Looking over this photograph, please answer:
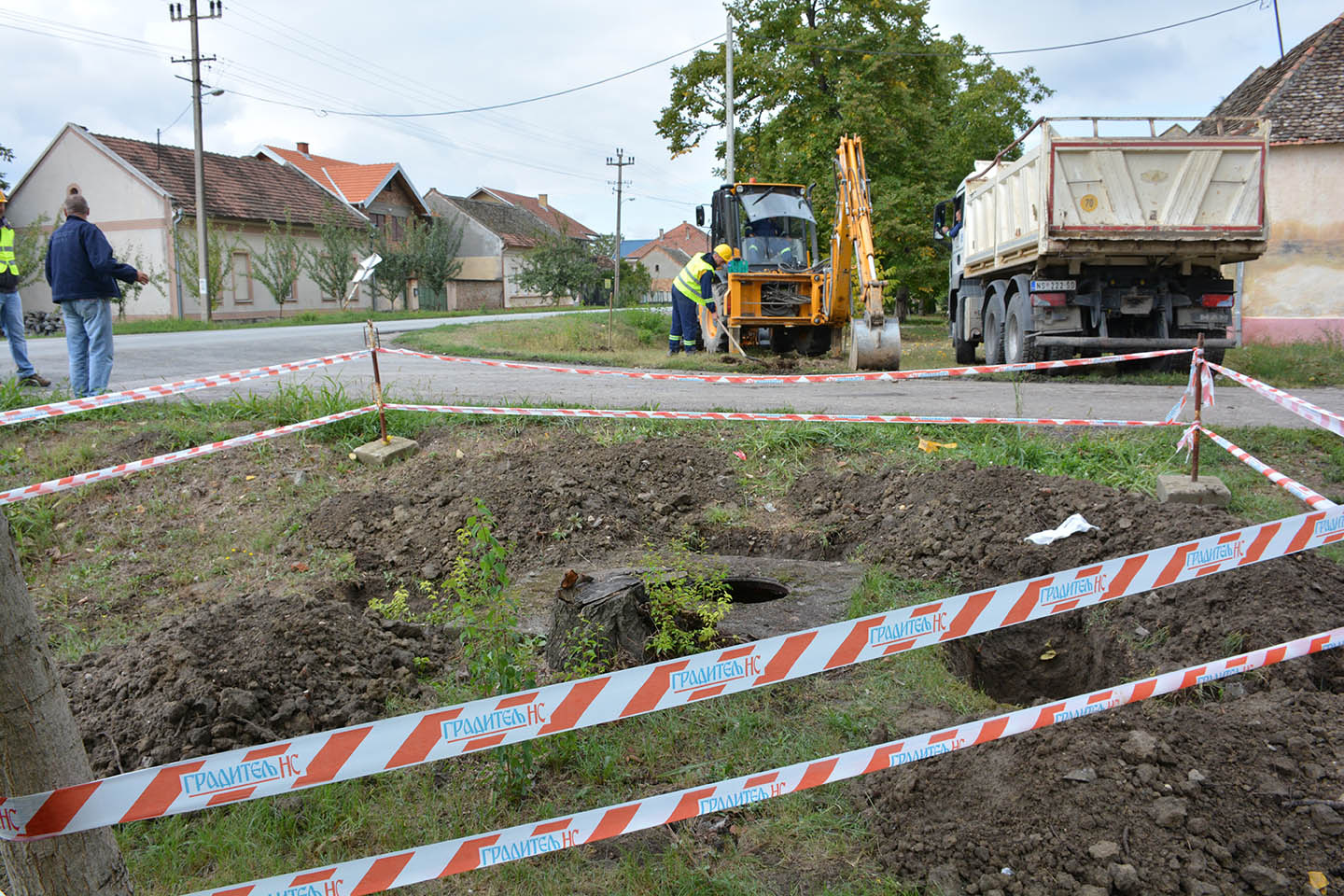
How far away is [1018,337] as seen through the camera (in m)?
11.9

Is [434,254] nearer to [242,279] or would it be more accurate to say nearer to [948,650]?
[242,279]

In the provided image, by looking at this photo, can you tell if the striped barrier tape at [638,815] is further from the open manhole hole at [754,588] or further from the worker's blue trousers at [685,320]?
the worker's blue trousers at [685,320]

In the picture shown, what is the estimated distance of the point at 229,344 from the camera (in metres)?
15.5

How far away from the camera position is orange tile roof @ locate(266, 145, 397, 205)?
149 ft

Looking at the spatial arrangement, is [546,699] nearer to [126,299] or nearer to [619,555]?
[619,555]

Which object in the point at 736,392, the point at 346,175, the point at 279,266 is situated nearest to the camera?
the point at 736,392

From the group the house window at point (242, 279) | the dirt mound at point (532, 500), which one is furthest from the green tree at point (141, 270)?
the dirt mound at point (532, 500)

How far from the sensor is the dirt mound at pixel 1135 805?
2541 millimetres

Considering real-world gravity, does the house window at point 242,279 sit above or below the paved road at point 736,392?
above

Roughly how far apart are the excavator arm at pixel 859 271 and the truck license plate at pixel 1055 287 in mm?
1840

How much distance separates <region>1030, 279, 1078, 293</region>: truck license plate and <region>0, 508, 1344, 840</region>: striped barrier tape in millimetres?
8650

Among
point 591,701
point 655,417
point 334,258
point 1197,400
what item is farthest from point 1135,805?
point 334,258

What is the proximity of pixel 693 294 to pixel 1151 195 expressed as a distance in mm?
6569

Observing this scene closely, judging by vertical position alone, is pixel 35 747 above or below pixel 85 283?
below
